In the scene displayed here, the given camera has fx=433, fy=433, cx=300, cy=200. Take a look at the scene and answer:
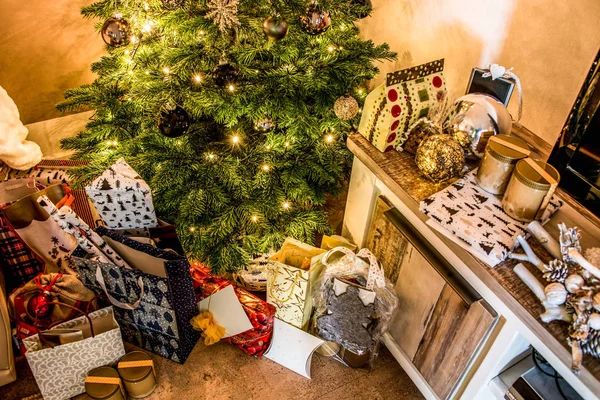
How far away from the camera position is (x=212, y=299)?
1684mm

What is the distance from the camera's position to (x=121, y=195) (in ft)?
5.16

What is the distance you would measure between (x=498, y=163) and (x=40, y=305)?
5.30 feet

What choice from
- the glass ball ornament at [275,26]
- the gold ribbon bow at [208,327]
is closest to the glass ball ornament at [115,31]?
the glass ball ornament at [275,26]

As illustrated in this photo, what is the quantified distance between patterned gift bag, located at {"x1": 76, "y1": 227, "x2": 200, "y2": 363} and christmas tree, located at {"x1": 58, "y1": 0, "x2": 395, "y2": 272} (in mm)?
203

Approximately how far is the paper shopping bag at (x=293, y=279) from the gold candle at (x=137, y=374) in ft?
1.66

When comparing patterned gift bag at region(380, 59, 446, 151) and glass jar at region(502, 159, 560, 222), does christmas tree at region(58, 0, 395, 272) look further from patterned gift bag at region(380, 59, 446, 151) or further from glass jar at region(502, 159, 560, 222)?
glass jar at region(502, 159, 560, 222)

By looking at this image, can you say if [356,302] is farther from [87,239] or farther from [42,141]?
[42,141]

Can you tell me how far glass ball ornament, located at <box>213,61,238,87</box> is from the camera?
1.35 metres

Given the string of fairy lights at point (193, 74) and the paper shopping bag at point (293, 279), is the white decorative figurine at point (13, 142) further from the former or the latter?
the paper shopping bag at point (293, 279)

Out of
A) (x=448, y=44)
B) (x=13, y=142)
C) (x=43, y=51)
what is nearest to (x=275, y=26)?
(x=448, y=44)

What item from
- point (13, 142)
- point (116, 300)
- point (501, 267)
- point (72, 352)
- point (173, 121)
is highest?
point (173, 121)

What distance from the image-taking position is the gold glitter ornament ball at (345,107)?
5.00 feet

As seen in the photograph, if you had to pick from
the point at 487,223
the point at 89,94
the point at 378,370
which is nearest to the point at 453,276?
the point at 487,223

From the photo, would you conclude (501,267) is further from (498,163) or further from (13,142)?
(13,142)
